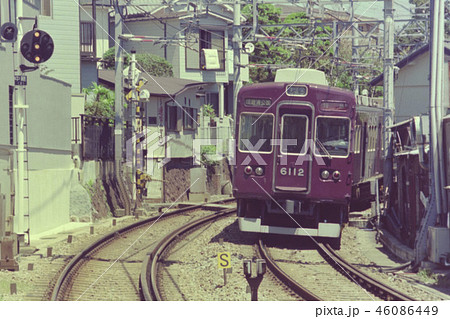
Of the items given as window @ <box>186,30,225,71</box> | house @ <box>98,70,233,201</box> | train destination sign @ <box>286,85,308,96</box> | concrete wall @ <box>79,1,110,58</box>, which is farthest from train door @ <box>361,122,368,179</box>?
window @ <box>186,30,225,71</box>

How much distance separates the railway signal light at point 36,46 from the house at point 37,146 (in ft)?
1.17

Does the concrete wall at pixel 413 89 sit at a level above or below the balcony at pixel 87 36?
below

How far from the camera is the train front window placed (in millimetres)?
15844

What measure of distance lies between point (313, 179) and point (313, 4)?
11675 millimetres

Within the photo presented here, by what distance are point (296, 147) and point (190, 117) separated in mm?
19944

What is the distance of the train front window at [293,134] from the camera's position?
15844 millimetres

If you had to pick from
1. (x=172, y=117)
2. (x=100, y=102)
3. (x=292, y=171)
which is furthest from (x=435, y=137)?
(x=172, y=117)

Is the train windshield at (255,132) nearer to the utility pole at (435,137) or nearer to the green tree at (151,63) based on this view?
the utility pole at (435,137)

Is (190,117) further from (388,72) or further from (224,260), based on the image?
(224,260)

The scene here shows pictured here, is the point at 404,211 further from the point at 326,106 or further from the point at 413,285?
the point at 413,285

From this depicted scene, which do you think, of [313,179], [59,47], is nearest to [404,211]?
[313,179]

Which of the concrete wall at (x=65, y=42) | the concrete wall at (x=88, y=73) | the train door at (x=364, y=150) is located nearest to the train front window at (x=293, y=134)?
the train door at (x=364, y=150)

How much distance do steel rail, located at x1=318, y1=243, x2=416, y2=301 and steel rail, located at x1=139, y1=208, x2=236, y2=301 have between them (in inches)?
134

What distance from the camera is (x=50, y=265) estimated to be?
535 inches
